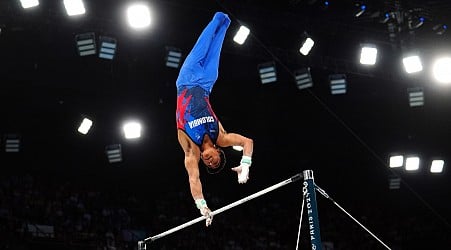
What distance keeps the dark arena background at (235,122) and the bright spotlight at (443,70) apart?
3 centimetres

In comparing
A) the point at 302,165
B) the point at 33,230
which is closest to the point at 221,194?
the point at 302,165

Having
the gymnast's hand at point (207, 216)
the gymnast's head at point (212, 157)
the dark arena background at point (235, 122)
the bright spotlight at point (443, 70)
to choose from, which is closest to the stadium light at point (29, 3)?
the dark arena background at point (235, 122)

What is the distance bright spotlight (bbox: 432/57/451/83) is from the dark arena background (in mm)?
33

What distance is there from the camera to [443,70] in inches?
552

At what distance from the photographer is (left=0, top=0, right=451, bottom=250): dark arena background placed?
13.8 meters

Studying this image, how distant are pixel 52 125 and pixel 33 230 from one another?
18.1 ft

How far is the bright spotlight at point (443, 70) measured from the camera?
13977mm

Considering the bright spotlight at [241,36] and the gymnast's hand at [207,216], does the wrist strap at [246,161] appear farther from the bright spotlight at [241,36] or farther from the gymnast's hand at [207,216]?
the bright spotlight at [241,36]

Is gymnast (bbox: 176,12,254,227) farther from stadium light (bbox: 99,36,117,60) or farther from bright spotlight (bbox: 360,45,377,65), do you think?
bright spotlight (bbox: 360,45,377,65)

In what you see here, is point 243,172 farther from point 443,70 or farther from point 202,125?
point 443,70

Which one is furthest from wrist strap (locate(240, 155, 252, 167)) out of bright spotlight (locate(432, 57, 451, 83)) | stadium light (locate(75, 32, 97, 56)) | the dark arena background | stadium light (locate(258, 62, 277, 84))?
bright spotlight (locate(432, 57, 451, 83))

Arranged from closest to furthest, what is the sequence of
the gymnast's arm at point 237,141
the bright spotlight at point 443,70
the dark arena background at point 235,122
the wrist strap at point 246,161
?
the wrist strap at point 246,161 → the gymnast's arm at point 237,141 → the dark arena background at point 235,122 → the bright spotlight at point 443,70

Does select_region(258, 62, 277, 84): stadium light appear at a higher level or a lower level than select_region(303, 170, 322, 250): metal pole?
higher

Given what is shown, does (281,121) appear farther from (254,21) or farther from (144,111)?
(254,21)
